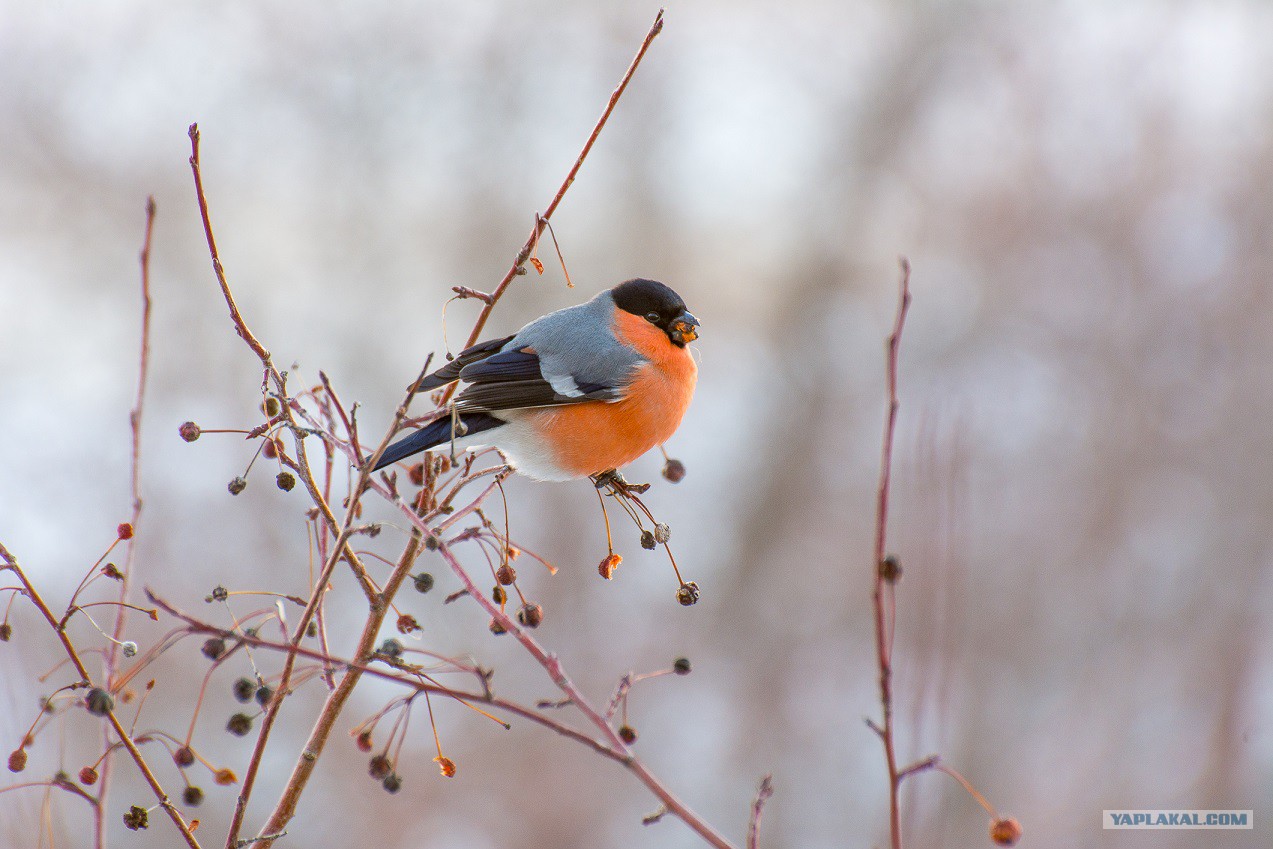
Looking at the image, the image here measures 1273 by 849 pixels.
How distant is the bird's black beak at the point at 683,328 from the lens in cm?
152

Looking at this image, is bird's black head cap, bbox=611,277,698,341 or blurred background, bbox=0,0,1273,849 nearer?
bird's black head cap, bbox=611,277,698,341

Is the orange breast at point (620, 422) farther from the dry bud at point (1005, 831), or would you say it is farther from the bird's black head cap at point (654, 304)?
the dry bud at point (1005, 831)

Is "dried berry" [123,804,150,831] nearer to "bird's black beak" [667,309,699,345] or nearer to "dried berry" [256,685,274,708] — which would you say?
"dried berry" [256,685,274,708]

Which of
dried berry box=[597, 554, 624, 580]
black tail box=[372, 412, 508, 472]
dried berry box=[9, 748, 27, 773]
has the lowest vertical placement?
dried berry box=[9, 748, 27, 773]

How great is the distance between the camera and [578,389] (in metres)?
1.43

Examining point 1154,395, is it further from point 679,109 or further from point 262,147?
point 262,147

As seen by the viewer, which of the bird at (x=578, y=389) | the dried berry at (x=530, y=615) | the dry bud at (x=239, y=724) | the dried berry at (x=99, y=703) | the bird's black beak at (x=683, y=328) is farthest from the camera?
the bird's black beak at (x=683, y=328)

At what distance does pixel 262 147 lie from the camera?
4438mm

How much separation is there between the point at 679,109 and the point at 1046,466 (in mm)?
2343

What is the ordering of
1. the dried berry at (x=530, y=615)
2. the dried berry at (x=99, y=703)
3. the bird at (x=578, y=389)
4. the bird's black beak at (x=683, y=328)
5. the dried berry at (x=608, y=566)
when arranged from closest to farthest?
the dried berry at (x=99, y=703) → the dried berry at (x=530, y=615) → the dried berry at (x=608, y=566) → the bird at (x=578, y=389) → the bird's black beak at (x=683, y=328)

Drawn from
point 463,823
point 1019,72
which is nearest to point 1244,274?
point 1019,72

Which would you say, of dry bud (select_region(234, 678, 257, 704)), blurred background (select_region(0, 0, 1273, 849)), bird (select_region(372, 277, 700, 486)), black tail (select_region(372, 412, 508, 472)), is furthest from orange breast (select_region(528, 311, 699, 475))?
blurred background (select_region(0, 0, 1273, 849))

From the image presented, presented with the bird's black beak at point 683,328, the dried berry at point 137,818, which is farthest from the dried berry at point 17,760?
the bird's black beak at point 683,328

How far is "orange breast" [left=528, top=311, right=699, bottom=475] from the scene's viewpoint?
1.38 metres
